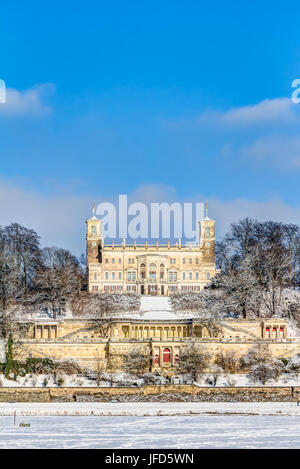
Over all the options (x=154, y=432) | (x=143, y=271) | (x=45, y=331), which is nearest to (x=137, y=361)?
(x=45, y=331)

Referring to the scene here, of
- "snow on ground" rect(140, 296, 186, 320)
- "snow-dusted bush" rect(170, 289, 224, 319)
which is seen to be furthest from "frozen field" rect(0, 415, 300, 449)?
"snow on ground" rect(140, 296, 186, 320)

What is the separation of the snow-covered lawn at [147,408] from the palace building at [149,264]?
112ft

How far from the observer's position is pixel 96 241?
8312cm

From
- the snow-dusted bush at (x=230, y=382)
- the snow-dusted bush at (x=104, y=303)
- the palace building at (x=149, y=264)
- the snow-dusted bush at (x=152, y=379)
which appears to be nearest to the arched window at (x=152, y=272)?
the palace building at (x=149, y=264)

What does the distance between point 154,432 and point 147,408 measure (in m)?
7.27

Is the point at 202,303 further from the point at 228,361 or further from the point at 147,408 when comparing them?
the point at 147,408

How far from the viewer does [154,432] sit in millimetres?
36250

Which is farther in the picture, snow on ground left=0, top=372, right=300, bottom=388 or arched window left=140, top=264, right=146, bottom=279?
arched window left=140, top=264, right=146, bottom=279

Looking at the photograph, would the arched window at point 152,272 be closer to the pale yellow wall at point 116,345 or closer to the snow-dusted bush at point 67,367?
the pale yellow wall at point 116,345

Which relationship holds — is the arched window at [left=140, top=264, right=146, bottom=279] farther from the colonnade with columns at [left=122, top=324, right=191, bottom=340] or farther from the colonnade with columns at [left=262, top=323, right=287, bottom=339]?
the colonnade with columns at [left=262, top=323, right=287, bottom=339]

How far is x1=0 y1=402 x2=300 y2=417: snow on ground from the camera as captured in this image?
138ft

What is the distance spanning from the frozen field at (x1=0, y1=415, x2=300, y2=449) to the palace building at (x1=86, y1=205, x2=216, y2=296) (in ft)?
128

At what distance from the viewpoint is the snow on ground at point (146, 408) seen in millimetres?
42062
